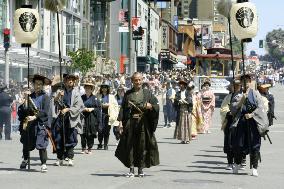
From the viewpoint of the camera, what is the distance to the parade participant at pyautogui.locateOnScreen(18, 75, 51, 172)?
15000mm

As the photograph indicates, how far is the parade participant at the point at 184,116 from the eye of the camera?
23.8 meters

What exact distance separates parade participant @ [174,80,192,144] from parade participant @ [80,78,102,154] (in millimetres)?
4415

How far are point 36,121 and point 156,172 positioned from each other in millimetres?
2360

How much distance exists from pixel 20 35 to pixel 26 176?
3566 millimetres

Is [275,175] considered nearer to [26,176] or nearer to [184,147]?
[26,176]

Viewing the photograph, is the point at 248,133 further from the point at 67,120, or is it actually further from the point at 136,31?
the point at 136,31

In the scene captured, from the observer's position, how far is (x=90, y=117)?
19.7m

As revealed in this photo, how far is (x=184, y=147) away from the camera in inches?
877

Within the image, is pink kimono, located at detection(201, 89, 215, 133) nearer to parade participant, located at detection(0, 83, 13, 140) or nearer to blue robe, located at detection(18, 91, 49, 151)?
parade participant, located at detection(0, 83, 13, 140)

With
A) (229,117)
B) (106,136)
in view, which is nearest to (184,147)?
(106,136)

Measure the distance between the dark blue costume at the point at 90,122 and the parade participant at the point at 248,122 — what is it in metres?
5.21

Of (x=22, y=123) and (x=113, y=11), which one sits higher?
(x=113, y=11)

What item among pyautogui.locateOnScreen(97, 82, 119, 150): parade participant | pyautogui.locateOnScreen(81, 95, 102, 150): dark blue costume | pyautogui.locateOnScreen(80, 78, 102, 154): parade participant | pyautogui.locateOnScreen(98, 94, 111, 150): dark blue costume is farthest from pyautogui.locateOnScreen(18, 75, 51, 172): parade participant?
pyautogui.locateOnScreen(97, 82, 119, 150): parade participant

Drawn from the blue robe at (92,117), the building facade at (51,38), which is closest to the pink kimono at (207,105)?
the building facade at (51,38)
